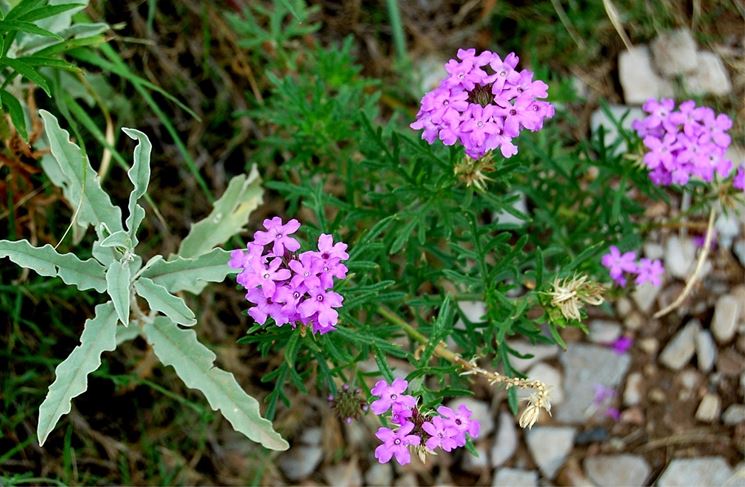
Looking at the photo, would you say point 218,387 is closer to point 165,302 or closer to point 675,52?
point 165,302

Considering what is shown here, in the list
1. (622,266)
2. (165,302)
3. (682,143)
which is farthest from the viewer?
(622,266)

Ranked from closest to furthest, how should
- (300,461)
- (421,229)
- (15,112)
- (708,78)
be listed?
(15,112), (421,229), (300,461), (708,78)

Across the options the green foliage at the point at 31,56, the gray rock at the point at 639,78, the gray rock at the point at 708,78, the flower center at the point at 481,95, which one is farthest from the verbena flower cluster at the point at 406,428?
the gray rock at the point at 708,78

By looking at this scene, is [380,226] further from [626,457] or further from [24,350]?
[626,457]

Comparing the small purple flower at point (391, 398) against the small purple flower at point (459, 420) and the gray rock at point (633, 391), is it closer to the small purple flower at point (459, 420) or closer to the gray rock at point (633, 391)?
the small purple flower at point (459, 420)

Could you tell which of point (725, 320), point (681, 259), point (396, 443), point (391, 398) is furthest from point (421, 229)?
point (725, 320)

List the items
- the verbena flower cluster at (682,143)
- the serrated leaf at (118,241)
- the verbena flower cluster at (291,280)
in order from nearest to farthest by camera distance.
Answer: the verbena flower cluster at (291,280) < the serrated leaf at (118,241) < the verbena flower cluster at (682,143)

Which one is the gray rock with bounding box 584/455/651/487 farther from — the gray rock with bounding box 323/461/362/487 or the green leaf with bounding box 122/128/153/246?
the green leaf with bounding box 122/128/153/246

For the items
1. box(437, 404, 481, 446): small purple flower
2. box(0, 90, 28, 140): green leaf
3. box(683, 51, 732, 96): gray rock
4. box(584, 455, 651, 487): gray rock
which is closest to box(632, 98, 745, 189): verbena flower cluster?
box(437, 404, 481, 446): small purple flower
